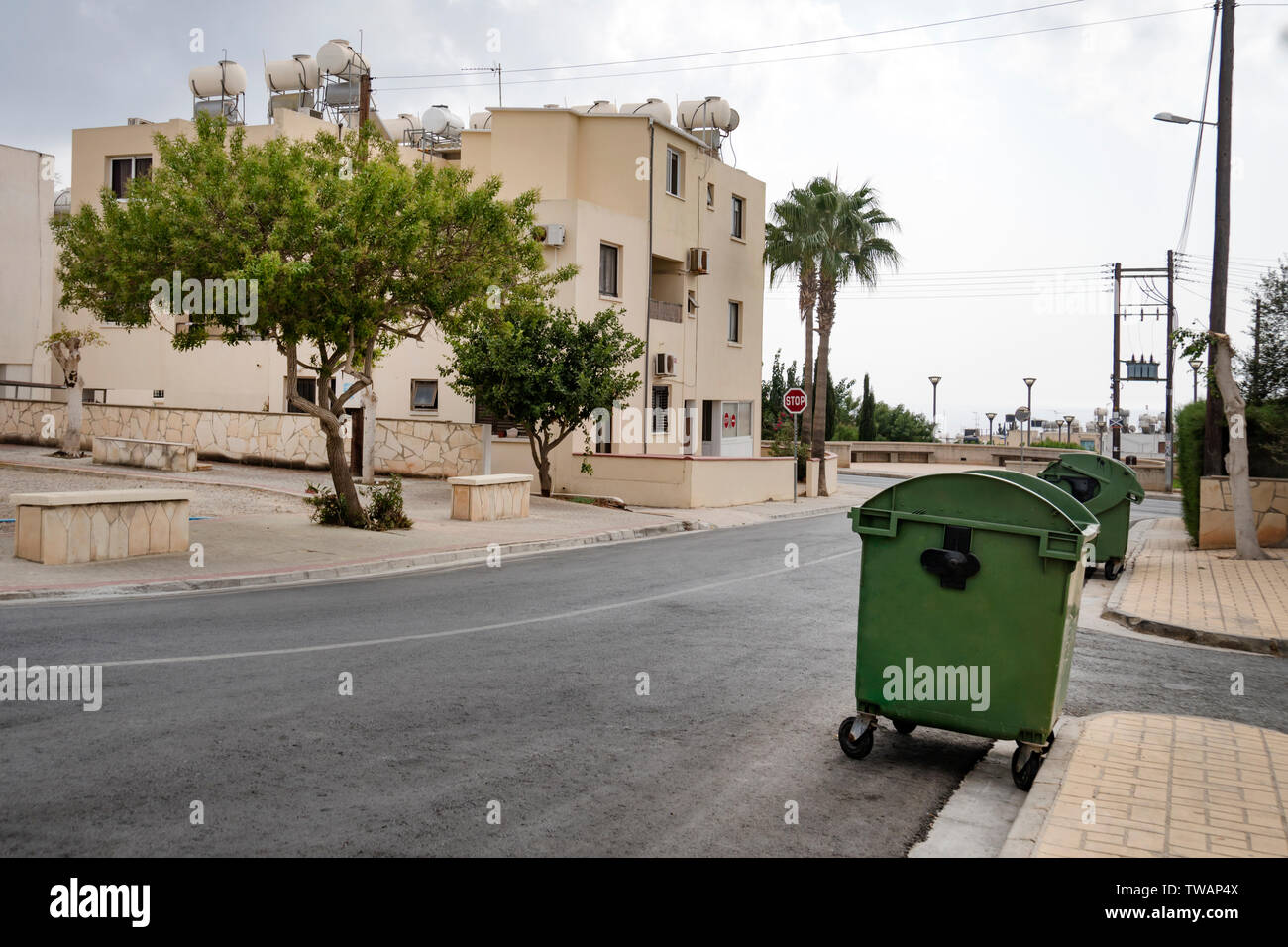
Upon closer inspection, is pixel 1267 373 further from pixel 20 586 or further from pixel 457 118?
pixel 457 118

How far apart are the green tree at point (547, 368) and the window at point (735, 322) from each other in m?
13.2

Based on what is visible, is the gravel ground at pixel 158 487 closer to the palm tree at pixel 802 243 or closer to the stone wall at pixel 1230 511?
the stone wall at pixel 1230 511

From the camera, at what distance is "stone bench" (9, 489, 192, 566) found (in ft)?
42.7

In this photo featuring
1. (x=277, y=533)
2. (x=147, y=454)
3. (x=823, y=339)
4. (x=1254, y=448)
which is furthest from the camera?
(x=823, y=339)

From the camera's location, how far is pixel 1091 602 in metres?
12.7

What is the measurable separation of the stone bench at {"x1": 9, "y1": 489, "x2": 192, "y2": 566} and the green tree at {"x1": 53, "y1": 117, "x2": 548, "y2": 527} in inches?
97.1

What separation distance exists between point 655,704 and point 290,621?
175 inches

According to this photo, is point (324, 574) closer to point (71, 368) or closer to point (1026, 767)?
point (1026, 767)

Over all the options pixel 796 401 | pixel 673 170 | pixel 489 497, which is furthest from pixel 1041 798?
pixel 673 170

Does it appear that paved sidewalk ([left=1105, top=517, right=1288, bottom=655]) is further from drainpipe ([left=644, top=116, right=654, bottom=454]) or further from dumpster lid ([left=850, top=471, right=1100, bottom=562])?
drainpipe ([left=644, top=116, right=654, bottom=454])

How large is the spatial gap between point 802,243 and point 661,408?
8765 millimetres

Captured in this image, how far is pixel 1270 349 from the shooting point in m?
18.2

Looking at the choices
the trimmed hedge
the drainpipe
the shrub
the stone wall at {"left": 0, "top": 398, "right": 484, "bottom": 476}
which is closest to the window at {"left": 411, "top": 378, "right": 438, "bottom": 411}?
the stone wall at {"left": 0, "top": 398, "right": 484, "bottom": 476}
